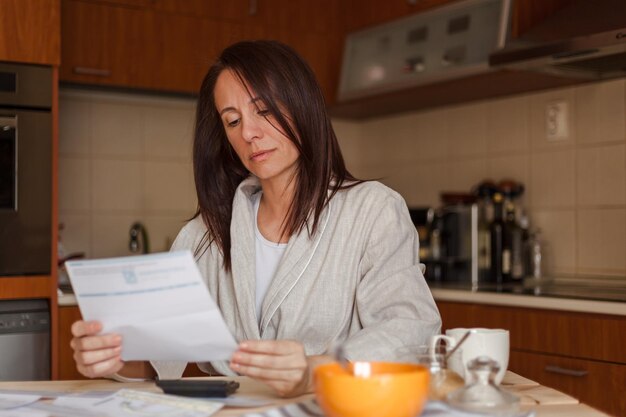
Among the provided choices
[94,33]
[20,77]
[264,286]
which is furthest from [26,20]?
[264,286]

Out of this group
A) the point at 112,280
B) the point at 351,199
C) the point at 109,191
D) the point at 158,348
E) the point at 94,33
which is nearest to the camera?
the point at 112,280

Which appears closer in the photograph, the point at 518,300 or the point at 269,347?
the point at 269,347

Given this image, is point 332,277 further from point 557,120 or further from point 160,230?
point 160,230

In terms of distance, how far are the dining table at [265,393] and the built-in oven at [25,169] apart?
1376mm

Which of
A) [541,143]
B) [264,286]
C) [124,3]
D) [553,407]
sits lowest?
[553,407]

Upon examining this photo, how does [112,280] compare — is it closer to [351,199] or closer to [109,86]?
[351,199]

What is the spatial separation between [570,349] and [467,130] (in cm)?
120

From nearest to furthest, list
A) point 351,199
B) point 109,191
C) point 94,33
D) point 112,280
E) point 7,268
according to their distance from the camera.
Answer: point 112,280 → point 351,199 → point 7,268 → point 94,33 → point 109,191

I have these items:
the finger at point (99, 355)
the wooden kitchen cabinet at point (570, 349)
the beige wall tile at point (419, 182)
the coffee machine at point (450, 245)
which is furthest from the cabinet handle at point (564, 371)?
the finger at point (99, 355)

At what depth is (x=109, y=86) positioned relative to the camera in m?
3.12

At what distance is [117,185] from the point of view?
340 cm

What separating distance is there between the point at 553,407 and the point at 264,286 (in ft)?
2.31

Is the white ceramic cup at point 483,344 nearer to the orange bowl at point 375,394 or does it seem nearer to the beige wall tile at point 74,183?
the orange bowl at point 375,394

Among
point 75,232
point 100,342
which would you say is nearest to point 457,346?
point 100,342
